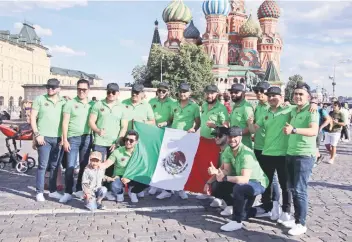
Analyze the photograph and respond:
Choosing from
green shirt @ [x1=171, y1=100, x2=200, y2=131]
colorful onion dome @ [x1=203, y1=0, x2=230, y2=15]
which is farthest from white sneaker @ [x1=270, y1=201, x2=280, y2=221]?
colorful onion dome @ [x1=203, y1=0, x2=230, y2=15]

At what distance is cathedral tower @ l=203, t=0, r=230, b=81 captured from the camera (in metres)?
64.8

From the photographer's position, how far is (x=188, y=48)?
50438 mm

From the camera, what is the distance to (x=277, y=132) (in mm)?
5898

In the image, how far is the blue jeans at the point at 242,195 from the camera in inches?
219

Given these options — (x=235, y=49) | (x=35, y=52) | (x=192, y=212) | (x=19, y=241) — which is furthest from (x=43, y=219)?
(x=35, y=52)

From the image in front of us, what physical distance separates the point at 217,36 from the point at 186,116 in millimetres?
A: 59677

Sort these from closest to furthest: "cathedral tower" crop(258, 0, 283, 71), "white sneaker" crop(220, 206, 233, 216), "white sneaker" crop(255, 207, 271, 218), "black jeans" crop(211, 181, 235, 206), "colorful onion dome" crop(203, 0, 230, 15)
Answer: "black jeans" crop(211, 181, 235, 206) → "white sneaker" crop(255, 207, 271, 218) → "white sneaker" crop(220, 206, 233, 216) → "colorful onion dome" crop(203, 0, 230, 15) → "cathedral tower" crop(258, 0, 283, 71)

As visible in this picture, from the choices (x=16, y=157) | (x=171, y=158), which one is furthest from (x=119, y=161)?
(x=16, y=157)

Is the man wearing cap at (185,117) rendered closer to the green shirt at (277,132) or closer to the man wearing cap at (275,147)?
the man wearing cap at (275,147)

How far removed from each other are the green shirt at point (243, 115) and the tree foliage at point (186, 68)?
39701 millimetres

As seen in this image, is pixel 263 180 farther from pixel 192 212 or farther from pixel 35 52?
pixel 35 52

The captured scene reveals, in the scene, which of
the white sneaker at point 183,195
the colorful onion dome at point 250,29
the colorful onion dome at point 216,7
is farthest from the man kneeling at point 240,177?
the colorful onion dome at point 250,29

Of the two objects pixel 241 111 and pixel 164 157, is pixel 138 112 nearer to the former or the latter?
pixel 164 157

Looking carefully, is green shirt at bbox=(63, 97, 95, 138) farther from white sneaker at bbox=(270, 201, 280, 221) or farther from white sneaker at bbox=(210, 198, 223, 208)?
white sneaker at bbox=(270, 201, 280, 221)
